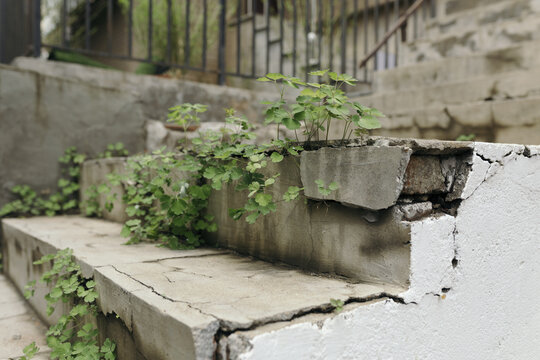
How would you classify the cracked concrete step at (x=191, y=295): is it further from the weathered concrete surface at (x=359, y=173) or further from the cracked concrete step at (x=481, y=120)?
the cracked concrete step at (x=481, y=120)

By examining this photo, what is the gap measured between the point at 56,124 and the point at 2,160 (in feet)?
1.44

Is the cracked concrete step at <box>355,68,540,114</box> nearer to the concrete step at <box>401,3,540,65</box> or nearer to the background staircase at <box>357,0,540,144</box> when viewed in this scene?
the background staircase at <box>357,0,540,144</box>

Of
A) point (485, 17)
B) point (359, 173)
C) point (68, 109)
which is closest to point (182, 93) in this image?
point (68, 109)

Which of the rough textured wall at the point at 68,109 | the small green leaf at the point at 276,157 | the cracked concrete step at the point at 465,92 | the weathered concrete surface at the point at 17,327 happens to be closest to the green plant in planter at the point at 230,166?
the small green leaf at the point at 276,157

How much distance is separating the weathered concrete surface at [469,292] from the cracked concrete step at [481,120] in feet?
3.11

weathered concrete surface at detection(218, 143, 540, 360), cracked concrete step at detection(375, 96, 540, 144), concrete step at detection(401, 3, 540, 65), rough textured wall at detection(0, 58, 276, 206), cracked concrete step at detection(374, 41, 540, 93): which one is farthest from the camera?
concrete step at detection(401, 3, 540, 65)

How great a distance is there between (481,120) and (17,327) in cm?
265

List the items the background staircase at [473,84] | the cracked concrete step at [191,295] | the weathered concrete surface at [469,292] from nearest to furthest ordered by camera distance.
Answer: the cracked concrete step at [191,295]
the weathered concrete surface at [469,292]
the background staircase at [473,84]

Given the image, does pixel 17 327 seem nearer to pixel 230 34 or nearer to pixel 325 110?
pixel 325 110

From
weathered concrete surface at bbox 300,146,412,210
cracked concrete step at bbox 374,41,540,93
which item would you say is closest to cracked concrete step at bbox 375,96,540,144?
cracked concrete step at bbox 374,41,540,93

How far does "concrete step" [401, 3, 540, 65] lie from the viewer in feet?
11.5

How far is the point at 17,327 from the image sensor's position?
209 centimetres

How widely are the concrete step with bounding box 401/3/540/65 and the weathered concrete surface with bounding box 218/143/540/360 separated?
7.66ft

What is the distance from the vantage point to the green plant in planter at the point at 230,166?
140cm
